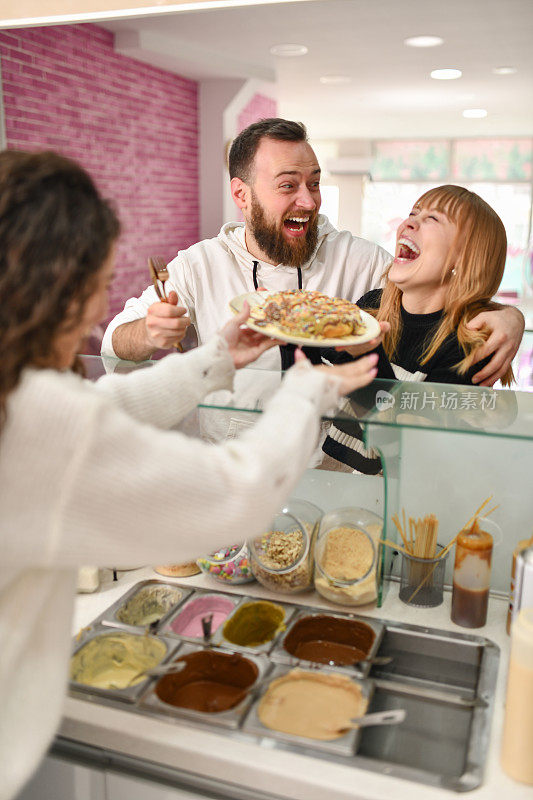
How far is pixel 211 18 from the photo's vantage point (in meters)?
4.08

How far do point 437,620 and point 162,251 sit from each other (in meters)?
4.99

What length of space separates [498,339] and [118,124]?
4.33 metres

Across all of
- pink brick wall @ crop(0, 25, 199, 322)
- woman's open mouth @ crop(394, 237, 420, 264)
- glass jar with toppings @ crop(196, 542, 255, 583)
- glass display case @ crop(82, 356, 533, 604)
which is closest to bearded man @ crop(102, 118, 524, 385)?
woman's open mouth @ crop(394, 237, 420, 264)

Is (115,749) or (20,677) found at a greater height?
(20,677)

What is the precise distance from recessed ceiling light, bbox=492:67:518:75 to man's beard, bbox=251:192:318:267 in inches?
158

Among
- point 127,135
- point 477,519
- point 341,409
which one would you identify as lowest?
point 477,519

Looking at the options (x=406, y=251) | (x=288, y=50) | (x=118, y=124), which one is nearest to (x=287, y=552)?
(x=406, y=251)

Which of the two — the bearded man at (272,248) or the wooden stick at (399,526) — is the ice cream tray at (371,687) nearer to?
the wooden stick at (399,526)

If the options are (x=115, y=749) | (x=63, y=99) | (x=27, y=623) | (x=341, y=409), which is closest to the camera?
(x=27, y=623)

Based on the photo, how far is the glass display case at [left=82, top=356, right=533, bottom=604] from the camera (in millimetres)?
1142

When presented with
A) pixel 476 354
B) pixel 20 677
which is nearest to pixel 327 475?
pixel 476 354

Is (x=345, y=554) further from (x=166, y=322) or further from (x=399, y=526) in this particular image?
(x=166, y=322)

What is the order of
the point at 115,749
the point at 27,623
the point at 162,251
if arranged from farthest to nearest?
the point at 162,251
the point at 115,749
the point at 27,623

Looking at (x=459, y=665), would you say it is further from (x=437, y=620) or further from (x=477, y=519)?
(x=477, y=519)
